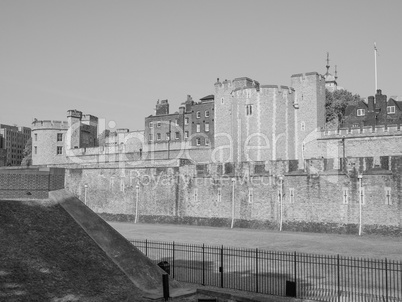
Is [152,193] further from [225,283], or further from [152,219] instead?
[225,283]

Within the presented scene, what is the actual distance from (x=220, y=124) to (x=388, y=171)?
28.5m

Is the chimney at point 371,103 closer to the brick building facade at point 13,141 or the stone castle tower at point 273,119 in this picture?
the stone castle tower at point 273,119

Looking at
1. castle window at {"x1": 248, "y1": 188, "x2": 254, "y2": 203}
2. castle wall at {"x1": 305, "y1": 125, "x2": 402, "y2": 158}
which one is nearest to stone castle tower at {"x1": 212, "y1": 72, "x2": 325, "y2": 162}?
castle wall at {"x1": 305, "y1": 125, "x2": 402, "y2": 158}

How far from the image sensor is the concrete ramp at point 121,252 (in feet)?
52.0

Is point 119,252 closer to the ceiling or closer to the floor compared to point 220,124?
closer to the floor

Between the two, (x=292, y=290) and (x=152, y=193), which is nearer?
(x=292, y=290)

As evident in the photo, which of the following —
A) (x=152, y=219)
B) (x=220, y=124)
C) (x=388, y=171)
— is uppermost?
(x=220, y=124)

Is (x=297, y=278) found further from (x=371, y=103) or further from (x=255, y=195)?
(x=371, y=103)

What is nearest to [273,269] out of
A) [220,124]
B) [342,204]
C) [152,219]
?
[342,204]

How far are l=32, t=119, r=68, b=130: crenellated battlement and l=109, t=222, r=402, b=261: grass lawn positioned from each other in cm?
3438

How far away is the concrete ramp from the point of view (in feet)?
52.0

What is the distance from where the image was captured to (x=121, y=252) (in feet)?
56.2

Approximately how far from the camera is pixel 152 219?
150ft

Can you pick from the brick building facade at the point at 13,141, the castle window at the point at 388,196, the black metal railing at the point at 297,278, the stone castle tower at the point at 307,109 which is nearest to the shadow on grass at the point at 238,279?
the black metal railing at the point at 297,278
